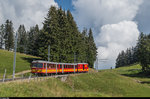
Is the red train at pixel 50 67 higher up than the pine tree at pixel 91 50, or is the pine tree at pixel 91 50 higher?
the pine tree at pixel 91 50

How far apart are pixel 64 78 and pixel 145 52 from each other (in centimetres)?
4926

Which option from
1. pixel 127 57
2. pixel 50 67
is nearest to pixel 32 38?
pixel 50 67

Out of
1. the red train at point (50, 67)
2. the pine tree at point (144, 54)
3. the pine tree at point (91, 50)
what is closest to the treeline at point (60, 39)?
the pine tree at point (91, 50)

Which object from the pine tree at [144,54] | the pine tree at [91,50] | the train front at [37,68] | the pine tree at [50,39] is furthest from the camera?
the pine tree at [91,50]

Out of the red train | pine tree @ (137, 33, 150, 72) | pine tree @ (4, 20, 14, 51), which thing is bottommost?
the red train

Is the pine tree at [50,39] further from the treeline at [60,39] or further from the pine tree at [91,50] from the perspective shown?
the pine tree at [91,50]

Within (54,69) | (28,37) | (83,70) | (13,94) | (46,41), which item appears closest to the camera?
(13,94)

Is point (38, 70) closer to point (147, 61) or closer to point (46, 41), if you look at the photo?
point (46, 41)

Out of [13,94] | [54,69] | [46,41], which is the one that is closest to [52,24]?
[46,41]

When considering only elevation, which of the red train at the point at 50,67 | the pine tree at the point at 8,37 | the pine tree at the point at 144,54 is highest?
the pine tree at the point at 8,37

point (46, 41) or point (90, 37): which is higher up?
point (90, 37)

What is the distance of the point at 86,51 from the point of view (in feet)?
283

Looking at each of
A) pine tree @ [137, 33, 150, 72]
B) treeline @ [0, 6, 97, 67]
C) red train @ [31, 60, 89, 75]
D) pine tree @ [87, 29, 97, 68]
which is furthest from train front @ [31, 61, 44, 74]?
pine tree @ [137, 33, 150, 72]

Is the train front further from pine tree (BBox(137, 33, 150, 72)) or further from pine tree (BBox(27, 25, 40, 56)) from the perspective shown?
pine tree (BBox(27, 25, 40, 56))
